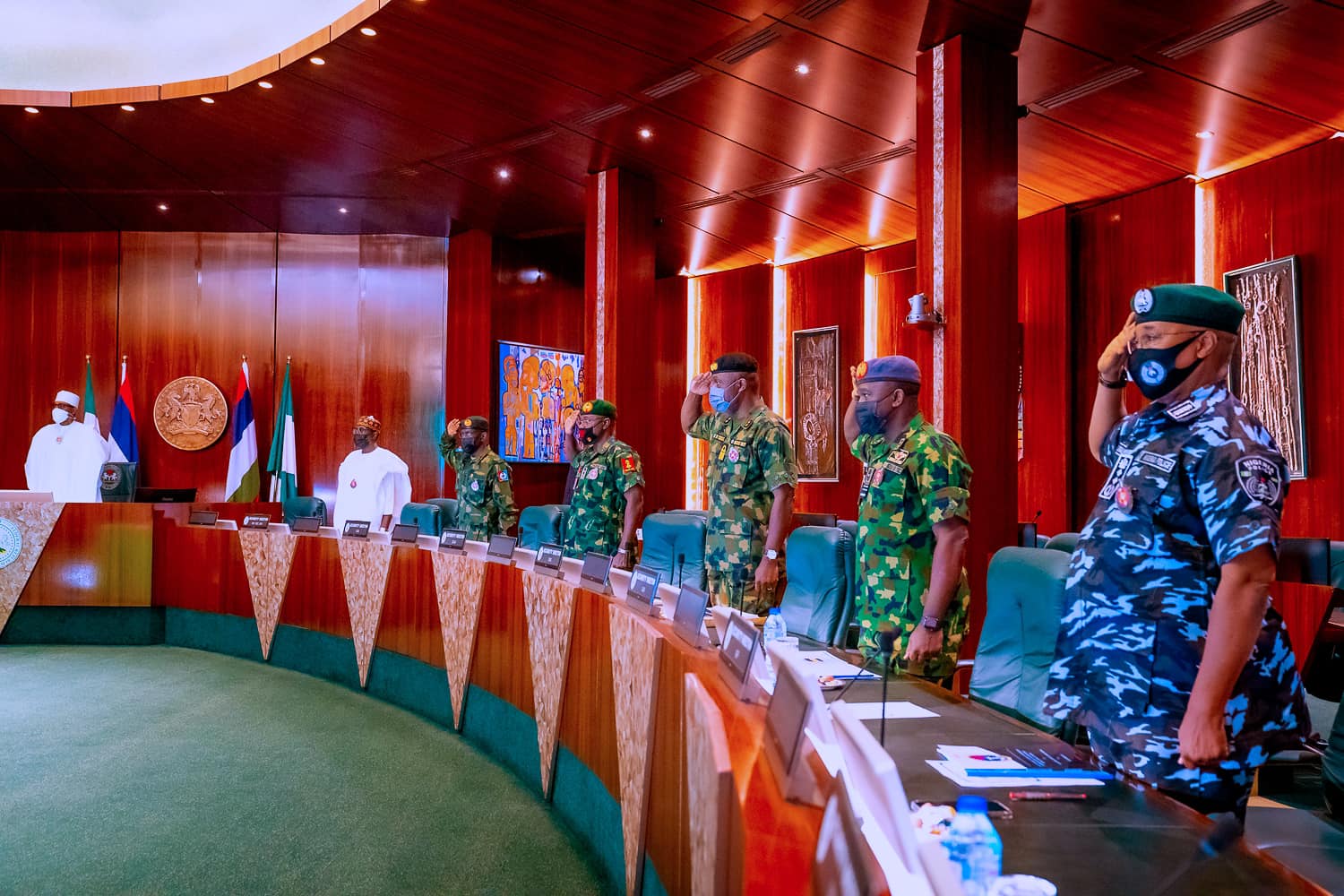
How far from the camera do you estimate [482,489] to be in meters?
5.23

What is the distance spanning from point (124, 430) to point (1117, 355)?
345 inches

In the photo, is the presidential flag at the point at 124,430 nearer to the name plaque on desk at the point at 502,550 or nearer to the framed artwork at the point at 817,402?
the framed artwork at the point at 817,402

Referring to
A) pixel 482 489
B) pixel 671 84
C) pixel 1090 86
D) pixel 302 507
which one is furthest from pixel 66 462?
pixel 1090 86

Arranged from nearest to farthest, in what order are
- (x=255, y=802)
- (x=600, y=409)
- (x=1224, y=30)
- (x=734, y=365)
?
(x=255, y=802)
(x=734, y=365)
(x=1224, y=30)
(x=600, y=409)

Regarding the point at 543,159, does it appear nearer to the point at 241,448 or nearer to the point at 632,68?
the point at 632,68

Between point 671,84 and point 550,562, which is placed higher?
point 671,84

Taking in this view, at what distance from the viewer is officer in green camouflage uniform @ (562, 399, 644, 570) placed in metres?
4.34

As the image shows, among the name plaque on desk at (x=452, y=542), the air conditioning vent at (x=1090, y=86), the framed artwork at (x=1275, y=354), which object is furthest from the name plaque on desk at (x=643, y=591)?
the framed artwork at (x=1275, y=354)

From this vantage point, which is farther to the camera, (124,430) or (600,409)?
(124,430)

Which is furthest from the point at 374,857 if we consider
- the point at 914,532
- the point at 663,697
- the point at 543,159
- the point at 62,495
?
the point at 62,495

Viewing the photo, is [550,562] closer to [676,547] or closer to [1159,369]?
[676,547]

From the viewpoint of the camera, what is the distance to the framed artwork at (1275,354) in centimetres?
548

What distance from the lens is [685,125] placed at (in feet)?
18.9

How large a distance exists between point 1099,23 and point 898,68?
93cm
